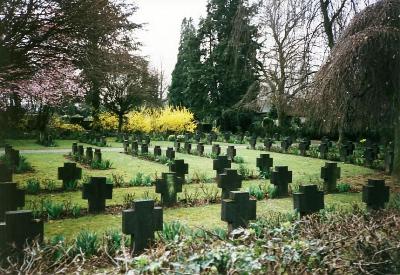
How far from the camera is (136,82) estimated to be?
28.4 m

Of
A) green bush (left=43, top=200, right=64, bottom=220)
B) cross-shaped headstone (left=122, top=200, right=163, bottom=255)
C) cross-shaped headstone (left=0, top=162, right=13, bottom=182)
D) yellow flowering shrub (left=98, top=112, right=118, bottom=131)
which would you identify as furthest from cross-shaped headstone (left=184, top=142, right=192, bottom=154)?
yellow flowering shrub (left=98, top=112, right=118, bottom=131)

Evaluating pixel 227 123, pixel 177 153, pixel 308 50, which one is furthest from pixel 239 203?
pixel 227 123

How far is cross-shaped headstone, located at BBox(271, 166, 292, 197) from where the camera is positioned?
25.8 ft

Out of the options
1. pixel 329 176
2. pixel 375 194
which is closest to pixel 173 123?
pixel 329 176

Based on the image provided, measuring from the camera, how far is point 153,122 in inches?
1134

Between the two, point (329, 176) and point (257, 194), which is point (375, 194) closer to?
point (257, 194)

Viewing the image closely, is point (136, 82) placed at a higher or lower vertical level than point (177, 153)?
higher

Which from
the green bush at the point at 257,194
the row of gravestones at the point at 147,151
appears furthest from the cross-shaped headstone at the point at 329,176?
the row of gravestones at the point at 147,151

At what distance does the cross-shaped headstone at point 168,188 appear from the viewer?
674 centimetres

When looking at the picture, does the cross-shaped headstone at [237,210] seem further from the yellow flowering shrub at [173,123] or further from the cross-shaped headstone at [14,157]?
the yellow flowering shrub at [173,123]

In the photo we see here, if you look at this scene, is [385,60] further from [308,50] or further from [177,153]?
[177,153]

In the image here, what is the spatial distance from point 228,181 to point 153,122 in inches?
863

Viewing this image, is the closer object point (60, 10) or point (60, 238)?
point (60, 238)

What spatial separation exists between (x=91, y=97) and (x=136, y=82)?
12.3 ft
